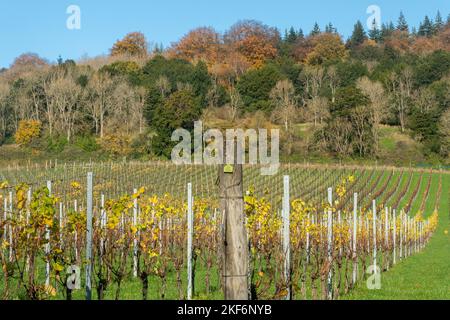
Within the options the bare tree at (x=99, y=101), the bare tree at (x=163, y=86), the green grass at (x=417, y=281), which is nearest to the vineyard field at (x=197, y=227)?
the green grass at (x=417, y=281)

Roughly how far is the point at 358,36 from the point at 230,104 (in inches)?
1647

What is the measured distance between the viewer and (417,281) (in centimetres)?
1012

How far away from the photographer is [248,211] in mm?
7098

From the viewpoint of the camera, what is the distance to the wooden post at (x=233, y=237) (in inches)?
160

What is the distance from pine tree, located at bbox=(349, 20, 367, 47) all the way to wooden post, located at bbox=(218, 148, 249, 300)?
9055cm

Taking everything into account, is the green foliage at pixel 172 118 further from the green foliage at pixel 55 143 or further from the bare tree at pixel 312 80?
the bare tree at pixel 312 80

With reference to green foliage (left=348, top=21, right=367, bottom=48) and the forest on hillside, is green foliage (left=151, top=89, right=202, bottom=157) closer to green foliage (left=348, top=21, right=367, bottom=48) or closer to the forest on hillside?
the forest on hillside

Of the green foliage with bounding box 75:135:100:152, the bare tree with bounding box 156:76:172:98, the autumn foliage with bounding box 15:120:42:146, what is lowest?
the green foliage with bounding box 75:135:100:152

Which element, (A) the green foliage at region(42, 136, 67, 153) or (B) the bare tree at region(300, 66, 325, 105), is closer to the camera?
(A) the green foliage at region(42, 136, 67, 153)

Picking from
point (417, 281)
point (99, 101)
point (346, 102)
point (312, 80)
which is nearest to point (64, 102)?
point (99, 101)

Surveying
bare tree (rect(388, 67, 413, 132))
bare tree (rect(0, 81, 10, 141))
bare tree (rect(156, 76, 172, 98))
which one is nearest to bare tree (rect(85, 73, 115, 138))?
bare tree (rect(156, 76, 172, 98))

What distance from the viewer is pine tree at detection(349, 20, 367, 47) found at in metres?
92.6

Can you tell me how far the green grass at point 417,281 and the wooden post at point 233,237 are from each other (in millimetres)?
3945
